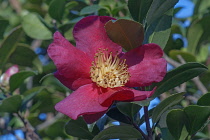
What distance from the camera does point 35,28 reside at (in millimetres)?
2105

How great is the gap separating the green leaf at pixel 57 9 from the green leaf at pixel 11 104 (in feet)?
1.49

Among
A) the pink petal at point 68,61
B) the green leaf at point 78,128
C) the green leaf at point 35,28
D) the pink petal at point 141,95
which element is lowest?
the green leaf at point 78,128

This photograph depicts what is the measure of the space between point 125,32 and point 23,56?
112 cm

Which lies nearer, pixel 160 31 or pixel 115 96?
pixel 115 96

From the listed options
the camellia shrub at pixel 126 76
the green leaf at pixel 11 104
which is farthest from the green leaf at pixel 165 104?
the green leaf at pixel 11 104

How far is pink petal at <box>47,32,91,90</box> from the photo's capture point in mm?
1256

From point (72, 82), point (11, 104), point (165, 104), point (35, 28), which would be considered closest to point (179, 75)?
point (165, 104)

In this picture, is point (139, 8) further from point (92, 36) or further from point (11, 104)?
point (11, 104)

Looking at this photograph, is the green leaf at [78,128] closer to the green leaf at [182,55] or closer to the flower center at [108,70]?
the flower center at [108,70]

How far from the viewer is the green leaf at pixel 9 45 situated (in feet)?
6.47

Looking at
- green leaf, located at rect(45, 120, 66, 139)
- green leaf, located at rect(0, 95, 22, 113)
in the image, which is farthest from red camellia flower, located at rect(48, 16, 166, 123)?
green leaf, located at rect(45, 120, 66, 139)

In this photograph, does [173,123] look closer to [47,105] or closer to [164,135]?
[164,135]

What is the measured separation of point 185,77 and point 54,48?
14.8 inches

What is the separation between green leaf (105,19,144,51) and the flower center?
6 cm
